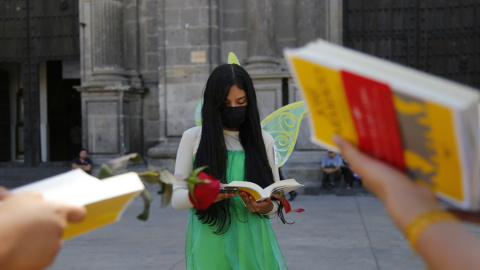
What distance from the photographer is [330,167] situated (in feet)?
37.8

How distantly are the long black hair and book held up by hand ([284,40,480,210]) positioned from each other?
2012 millimetres

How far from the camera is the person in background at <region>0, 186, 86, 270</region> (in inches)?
39.4

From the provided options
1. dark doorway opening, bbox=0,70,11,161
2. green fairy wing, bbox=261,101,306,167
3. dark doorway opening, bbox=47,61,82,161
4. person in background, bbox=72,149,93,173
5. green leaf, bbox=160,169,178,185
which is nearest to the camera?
green leaf, bbox=160,169,178,185

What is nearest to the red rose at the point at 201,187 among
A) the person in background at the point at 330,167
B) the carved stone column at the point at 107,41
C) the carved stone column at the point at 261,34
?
the person in background at the point at 330,167

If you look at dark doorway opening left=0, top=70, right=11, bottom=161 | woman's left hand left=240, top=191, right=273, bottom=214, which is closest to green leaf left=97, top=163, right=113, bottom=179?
woman's left hand left=240, top=191, right=273, bottom=214

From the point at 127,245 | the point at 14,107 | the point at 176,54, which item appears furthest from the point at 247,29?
the point at 14,107

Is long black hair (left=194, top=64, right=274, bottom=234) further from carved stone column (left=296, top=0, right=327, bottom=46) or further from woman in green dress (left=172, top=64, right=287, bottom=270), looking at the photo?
carved stone column (left=296, top=0, right=327, bottom=46)

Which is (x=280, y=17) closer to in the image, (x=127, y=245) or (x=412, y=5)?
(x=412, y=5)

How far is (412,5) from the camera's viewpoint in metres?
12.4

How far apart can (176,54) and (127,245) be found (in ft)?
19.5

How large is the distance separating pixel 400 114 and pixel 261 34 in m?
11.3

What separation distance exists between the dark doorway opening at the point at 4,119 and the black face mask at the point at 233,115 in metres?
14.7

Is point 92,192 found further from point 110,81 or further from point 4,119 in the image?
point 4,119

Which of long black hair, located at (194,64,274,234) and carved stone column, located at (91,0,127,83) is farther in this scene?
carved stone column, located at (91,0,127,83)
